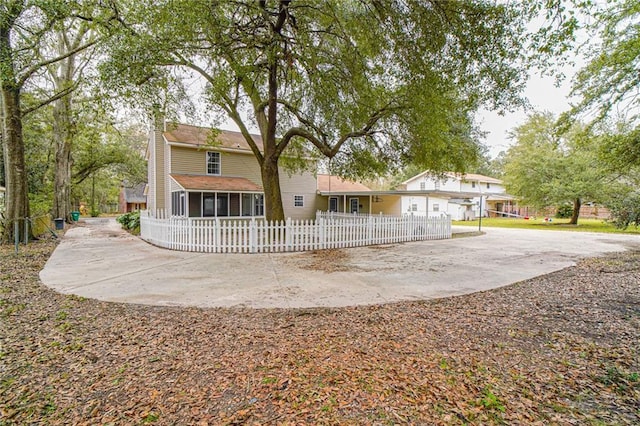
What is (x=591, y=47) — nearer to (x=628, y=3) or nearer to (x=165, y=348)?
(x=628, y=3)

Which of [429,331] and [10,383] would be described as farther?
[429,331]

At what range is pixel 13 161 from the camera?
10875 millimetres

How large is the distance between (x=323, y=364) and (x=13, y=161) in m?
13.6

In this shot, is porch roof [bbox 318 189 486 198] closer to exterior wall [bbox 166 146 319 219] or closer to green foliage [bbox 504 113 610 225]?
exterior wall [bbox 166 146 319 219]

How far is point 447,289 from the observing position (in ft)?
18.5

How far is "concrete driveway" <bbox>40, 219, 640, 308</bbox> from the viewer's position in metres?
5.14

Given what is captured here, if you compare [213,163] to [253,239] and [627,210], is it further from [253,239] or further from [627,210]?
[627,210]

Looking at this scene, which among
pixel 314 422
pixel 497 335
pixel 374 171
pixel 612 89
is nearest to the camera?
pixel 314 422

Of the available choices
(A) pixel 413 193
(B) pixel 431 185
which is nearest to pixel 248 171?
(A) pixel 413 193

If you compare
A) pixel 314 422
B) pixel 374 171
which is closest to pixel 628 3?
pixel 374 171

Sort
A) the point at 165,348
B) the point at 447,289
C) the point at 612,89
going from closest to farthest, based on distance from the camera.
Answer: the point at 165,348
the point at 447,289
the point at 612,89

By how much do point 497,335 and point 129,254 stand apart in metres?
9.40

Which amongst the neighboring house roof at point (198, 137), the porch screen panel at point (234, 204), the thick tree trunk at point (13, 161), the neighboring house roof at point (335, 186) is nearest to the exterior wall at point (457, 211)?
the neighboring house roof at point (335, 186)

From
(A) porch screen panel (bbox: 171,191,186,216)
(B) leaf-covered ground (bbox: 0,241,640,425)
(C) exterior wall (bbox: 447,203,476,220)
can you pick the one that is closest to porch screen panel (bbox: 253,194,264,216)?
(A) porch screen panel (bbox: 171,191,186,216)
